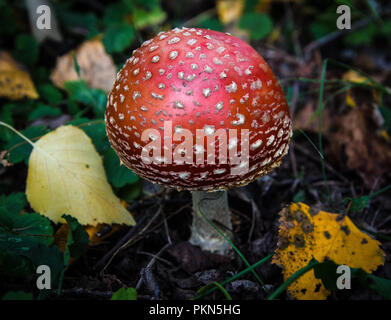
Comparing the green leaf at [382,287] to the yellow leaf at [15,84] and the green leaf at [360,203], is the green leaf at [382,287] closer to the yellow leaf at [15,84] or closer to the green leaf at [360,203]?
the green leaf at [360,203]

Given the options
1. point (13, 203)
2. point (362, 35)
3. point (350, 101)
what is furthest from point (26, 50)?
point (362, 35)

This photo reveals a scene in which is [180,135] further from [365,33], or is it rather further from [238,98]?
[365,33]

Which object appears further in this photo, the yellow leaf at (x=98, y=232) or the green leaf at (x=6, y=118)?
the green leaf at (x=6, y=118)

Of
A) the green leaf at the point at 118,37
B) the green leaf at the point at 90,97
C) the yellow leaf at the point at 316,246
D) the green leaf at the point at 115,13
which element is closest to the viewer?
the yellow leaf at the point at 316,246

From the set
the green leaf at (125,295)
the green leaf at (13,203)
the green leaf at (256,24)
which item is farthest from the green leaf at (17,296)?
the green leaf at (256,24)

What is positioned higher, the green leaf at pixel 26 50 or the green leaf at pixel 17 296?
the green leaf at pixel 26 50

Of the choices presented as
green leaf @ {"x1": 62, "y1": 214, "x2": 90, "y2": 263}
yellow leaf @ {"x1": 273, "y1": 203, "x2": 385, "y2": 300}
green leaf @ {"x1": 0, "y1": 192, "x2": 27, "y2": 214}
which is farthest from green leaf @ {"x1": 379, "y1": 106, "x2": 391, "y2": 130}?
green leaf @ {"x1": 0, "y1": 192, "x2": 27, "y2": 214}

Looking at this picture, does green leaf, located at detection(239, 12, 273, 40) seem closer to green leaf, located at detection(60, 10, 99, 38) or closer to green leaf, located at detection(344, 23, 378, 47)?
green leaf, located at detection(344, 23, 378, 47)

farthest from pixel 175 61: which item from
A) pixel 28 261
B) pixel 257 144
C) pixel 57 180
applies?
pixel 28 261
